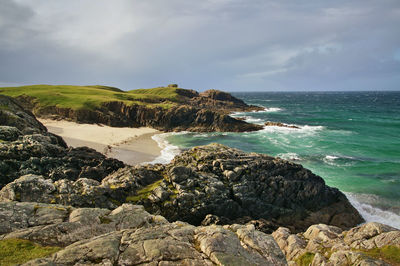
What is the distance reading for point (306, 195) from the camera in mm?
27609

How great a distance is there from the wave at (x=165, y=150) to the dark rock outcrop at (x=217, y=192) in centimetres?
1551

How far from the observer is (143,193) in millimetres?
21984

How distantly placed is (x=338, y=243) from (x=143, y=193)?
16248mm

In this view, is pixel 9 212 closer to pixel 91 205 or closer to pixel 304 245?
pixel 91 205

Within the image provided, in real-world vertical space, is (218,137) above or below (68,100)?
below

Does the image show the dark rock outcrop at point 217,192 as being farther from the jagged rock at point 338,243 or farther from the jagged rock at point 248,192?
the jagged rock at point 338,243

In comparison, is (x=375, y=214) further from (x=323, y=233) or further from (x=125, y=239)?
(x=125, y=239)

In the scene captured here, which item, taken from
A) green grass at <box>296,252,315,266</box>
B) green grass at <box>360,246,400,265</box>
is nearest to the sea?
green grass at <box>360,246,400,265</box>

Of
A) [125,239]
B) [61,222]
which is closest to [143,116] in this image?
[61,222]

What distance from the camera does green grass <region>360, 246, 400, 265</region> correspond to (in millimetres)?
12087

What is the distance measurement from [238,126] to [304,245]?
2577 inches

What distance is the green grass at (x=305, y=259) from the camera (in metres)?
13.5

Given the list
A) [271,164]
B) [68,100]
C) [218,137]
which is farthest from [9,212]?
[68,100]

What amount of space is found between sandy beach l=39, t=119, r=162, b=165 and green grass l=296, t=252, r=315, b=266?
3425 centimetres
